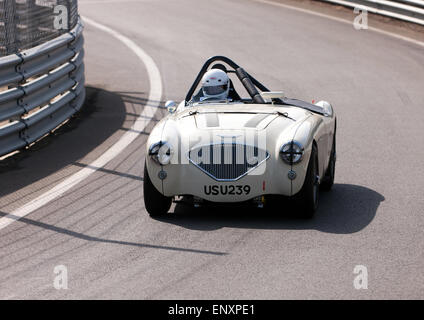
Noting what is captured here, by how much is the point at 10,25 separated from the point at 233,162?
4370 mm

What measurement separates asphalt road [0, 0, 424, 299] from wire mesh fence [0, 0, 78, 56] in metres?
1.26

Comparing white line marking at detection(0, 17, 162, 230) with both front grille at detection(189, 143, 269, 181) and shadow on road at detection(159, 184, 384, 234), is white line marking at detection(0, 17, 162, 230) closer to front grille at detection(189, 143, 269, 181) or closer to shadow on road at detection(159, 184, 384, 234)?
shadow on road at detection(159, 184, 384, 234)

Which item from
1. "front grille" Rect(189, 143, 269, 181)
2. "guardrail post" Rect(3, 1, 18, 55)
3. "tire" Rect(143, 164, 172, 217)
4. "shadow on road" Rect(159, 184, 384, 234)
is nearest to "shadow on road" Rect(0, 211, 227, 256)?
"shadow on road" Rect(159, 184, 384, 234)

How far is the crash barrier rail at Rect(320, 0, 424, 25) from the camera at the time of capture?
22203 millimetres

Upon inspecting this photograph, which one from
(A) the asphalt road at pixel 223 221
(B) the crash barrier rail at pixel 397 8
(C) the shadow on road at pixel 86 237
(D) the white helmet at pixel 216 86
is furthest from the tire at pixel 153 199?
(B) the crash barrier rail at pixel 397 8

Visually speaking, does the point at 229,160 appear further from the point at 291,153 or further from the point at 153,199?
the point at 153,199

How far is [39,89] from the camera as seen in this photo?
39.9 ft

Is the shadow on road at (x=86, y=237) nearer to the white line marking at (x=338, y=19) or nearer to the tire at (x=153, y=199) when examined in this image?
the tire at (x=153, y=199)

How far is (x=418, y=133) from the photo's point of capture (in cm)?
1275

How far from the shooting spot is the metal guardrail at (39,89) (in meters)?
11.2

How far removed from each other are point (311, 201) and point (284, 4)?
62.3ft

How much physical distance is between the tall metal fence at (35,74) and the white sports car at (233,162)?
2.97 meters
